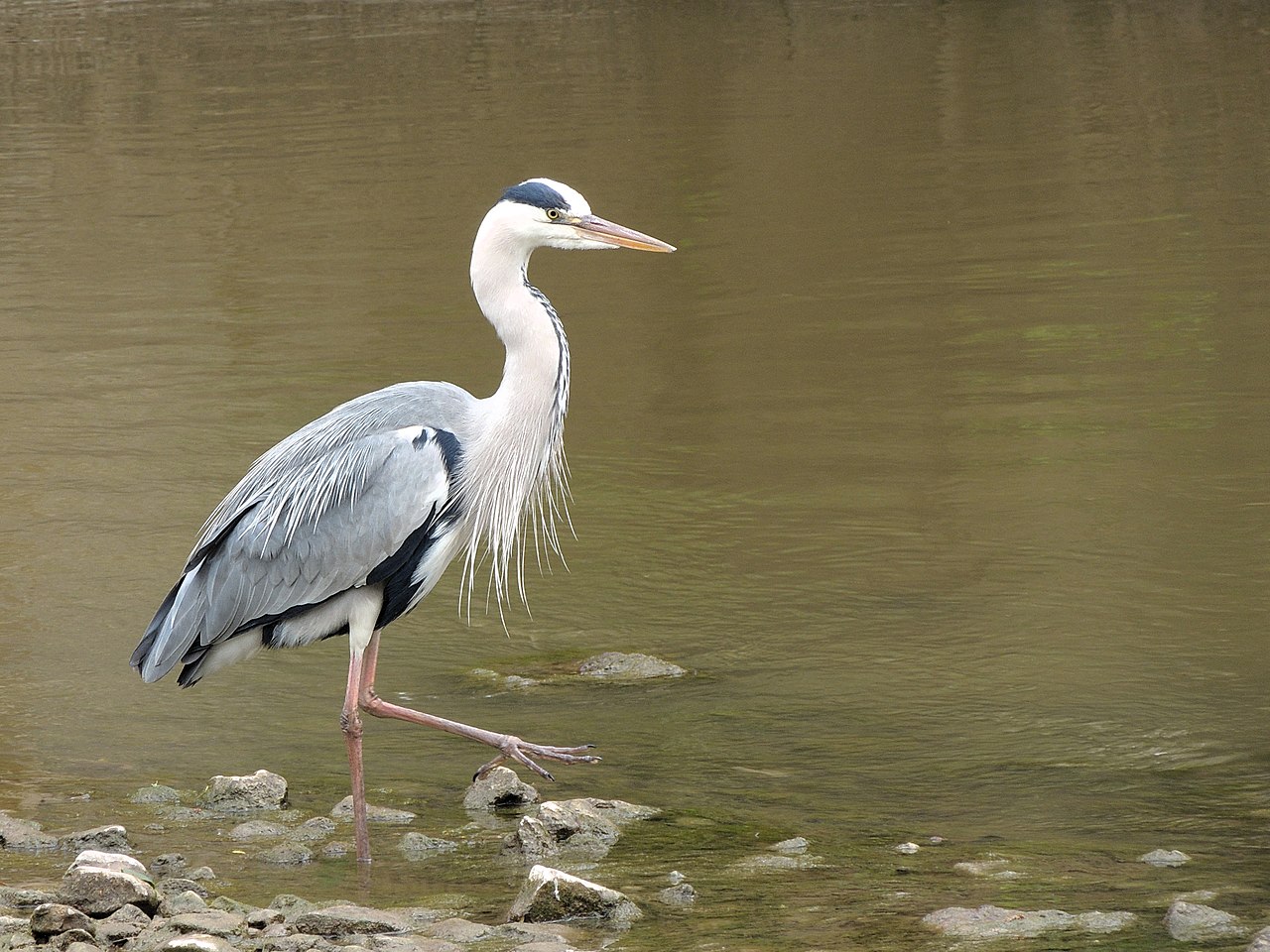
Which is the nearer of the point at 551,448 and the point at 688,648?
the point at 551,448

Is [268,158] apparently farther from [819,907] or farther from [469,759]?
[819,907]

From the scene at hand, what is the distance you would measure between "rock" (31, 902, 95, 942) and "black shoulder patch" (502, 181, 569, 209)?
8.41 feet

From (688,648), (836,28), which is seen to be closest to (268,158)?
(836,28)

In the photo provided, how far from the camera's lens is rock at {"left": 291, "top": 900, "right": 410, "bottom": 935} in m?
4.16

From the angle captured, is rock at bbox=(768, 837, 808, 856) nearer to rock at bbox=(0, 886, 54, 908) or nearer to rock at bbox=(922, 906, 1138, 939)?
rock at bbox=(922, 906, 1138, 939)

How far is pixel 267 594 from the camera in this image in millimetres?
5555

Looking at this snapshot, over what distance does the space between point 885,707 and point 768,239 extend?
8.01 m

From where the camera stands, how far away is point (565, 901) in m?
4.34

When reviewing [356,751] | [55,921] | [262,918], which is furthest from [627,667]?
[55,921]

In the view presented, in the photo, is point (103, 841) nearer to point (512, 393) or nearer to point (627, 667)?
point (512, 393)

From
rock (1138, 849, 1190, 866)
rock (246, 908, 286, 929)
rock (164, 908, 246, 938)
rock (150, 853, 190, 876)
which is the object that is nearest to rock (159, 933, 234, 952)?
rock (164, 908, 246, 938)

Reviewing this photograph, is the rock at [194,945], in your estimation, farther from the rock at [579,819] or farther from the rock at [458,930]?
the rock at [579,819]

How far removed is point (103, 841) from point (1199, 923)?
285 centimetres

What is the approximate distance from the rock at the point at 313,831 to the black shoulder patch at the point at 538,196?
6.47 ft
